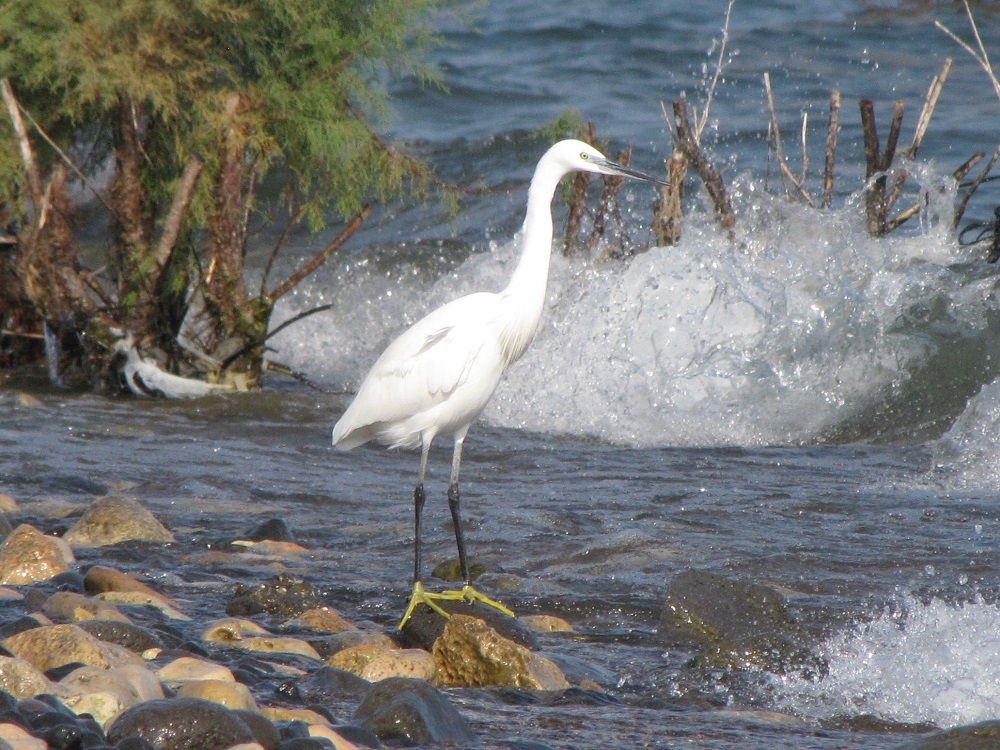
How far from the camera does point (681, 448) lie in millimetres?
7109

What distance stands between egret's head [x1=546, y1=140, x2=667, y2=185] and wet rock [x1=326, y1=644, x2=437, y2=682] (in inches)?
76.3

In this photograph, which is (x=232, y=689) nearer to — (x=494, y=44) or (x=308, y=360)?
(x=308, y=360)

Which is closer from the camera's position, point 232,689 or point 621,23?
point 232,689

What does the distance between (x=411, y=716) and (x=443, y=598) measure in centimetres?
129

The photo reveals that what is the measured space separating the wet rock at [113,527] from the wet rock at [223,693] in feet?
6.60

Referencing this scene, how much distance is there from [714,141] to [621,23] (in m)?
6.31

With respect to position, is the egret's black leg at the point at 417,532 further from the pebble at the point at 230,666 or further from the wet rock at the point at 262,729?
the wet rock at the point at 262,729

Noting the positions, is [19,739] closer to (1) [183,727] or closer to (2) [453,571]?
(1) [183,727]

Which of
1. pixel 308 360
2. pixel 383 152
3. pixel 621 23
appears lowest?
pixel 308 360

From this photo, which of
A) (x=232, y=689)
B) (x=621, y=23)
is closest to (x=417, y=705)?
(x=232, y=689)

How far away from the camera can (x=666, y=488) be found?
6066 millimetres

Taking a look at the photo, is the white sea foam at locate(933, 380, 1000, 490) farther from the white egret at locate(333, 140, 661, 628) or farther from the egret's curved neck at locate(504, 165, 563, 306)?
the egret's curved neck at locate(504, 165, 563, 306)

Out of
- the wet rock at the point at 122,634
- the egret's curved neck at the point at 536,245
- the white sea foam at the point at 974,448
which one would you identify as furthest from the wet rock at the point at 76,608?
the white sea foam at the point at 974,448

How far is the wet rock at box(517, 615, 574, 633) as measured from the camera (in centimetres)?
416
